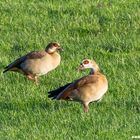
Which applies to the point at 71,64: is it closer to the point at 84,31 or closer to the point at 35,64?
the point at 35,64

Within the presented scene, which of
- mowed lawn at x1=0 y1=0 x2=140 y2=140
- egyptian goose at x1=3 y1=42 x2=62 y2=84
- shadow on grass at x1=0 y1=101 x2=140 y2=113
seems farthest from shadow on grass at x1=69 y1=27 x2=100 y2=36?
shadow on grass at x1=0 y1=101 x2=140 y2=113

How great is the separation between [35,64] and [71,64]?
1041 mm

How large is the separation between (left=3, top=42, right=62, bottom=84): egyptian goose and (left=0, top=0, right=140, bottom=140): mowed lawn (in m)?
0.18

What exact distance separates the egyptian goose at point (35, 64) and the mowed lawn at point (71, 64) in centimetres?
18

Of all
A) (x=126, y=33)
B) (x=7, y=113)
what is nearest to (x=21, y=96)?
(x=7, y=113)

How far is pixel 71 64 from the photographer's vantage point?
49.6 feet

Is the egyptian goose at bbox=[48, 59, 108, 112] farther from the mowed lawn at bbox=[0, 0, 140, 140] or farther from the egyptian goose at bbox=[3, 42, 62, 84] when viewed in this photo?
the egyptian goose at bbox=[3, 42, 62, 84]

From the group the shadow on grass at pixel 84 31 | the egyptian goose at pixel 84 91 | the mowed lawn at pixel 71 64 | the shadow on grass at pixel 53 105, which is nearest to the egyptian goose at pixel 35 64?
the mowed lawn at pixel 71 64

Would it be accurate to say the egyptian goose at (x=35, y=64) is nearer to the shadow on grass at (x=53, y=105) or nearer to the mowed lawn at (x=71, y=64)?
the mowed lawn at (x=71, y=64)

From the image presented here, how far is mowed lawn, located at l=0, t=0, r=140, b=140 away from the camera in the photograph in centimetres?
1134

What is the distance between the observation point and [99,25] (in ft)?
58.4

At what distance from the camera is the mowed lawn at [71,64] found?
11344mm

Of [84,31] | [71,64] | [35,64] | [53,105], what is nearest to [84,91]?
[53,105]

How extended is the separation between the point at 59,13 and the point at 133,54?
3355mm
